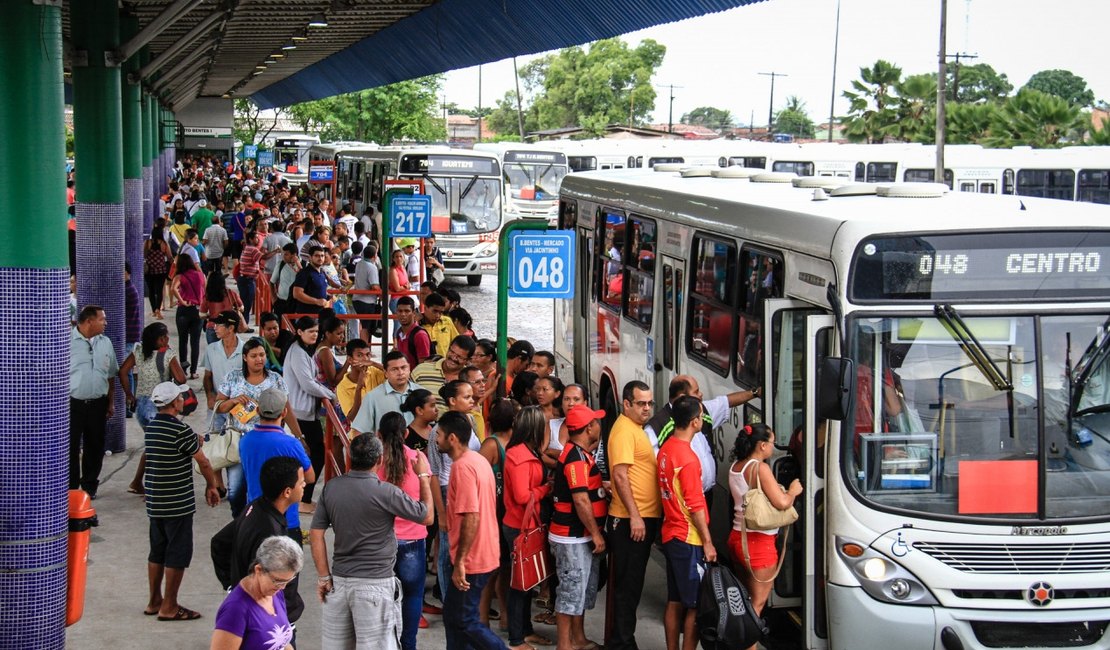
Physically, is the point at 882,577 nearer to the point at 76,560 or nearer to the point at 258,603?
the point at 258,603

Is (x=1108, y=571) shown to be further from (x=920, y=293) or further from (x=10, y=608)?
(x=10, y=608)

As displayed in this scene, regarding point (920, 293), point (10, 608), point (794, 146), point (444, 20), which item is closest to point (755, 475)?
point (920, 293)

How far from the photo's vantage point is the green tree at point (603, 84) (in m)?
104

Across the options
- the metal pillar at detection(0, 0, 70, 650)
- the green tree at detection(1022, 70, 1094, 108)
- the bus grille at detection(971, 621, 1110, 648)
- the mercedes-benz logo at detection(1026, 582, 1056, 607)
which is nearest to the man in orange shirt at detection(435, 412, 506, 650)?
the metal pillar at detection(0, 0, 70, 650)

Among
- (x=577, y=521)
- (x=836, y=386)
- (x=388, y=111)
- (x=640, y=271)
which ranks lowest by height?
(x=577, y=521)

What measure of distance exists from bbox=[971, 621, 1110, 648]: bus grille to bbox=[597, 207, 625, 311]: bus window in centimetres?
617

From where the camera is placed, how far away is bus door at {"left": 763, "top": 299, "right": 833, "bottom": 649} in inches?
290

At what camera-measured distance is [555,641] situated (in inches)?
345

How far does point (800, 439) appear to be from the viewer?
7.83m

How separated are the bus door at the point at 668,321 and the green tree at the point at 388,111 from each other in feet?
191

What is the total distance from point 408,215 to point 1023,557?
982cm

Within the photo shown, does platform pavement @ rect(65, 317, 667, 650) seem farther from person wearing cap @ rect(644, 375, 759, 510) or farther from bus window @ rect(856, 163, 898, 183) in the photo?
bus window @ rect(856, 163, 898, 183)

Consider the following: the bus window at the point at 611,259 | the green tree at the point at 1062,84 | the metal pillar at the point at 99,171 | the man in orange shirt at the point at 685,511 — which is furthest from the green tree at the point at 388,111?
the green tree at the point at 1062,84

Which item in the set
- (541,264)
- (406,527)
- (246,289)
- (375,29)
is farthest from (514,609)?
(375,29)
